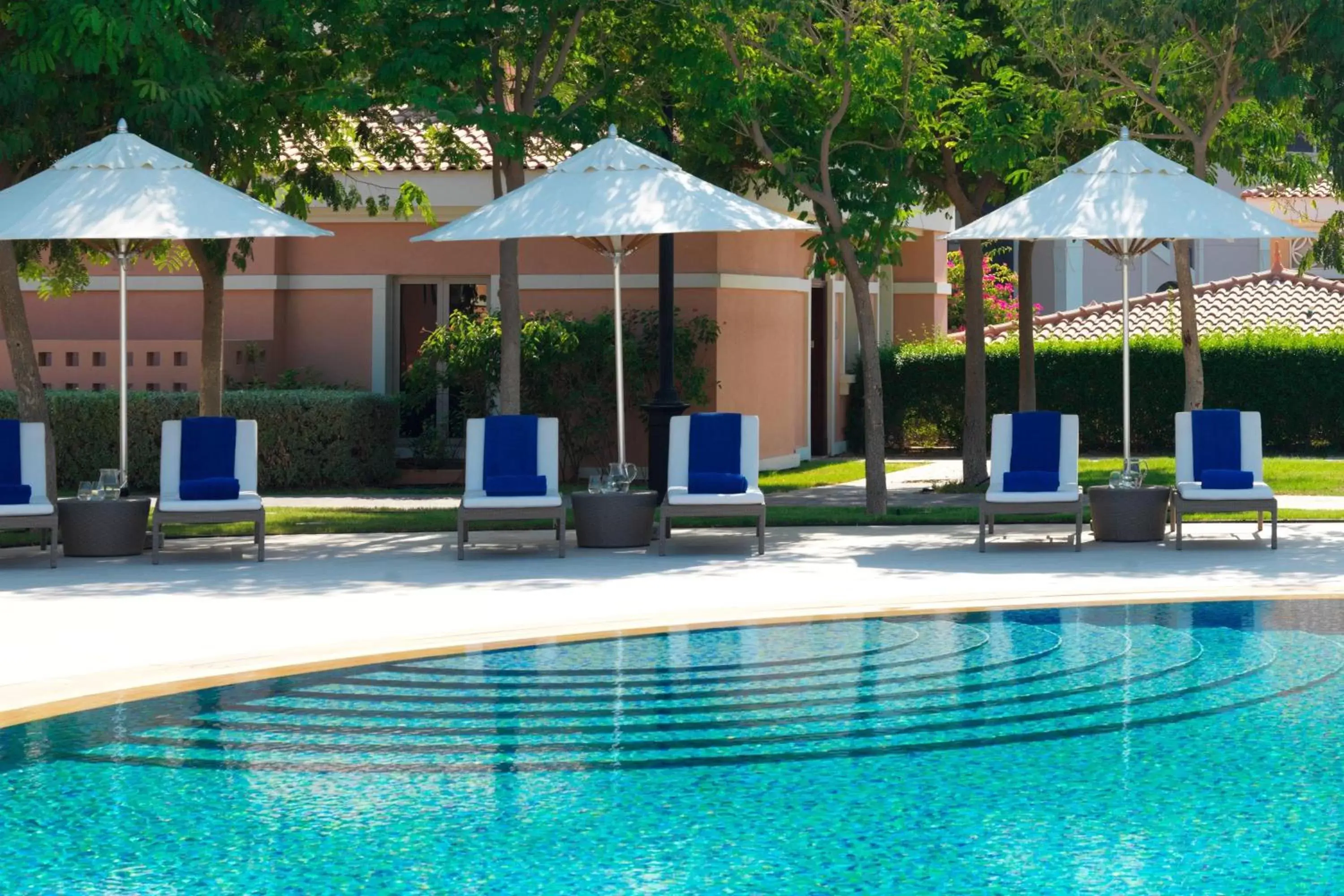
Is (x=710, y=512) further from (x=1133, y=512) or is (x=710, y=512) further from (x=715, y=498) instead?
(x=1133, y=512)

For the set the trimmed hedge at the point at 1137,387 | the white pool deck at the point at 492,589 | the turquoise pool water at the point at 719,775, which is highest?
the trimmed hedge at the point at 1137,387

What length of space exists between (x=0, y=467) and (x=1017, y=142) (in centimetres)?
1001

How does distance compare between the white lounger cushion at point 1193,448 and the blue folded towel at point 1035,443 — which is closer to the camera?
the white lounger cushion at point 1193,448

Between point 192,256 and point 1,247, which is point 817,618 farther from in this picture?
point 192,256

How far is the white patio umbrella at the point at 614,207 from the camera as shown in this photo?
15.0 m

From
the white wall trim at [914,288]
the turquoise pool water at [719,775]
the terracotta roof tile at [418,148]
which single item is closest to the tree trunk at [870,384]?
the terracotta roof tile at [418,148]

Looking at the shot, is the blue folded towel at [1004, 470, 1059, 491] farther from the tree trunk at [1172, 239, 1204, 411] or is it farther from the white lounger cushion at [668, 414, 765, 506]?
the tree trunk at [1172, 239, 1204, 411]

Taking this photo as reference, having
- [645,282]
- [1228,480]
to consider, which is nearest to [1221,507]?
[1228,480]

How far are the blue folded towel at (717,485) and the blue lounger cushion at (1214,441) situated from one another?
4034 millimetres

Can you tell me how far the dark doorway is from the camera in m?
28.8

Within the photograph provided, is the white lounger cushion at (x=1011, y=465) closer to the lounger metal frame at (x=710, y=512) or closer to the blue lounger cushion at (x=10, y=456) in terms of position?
the lounger metal frame at (x=710, y=512)

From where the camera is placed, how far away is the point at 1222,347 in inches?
1160

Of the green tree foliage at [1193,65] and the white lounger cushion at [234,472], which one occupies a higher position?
the green tree foliage at [1193,65]

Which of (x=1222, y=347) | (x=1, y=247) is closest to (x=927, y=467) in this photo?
(x=1222, y=347)
